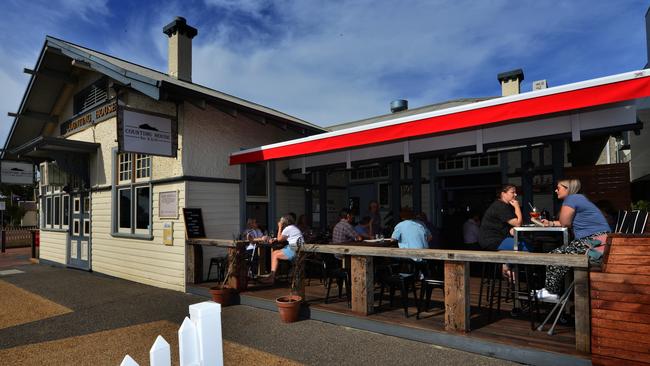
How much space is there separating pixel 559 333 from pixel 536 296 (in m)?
0.44

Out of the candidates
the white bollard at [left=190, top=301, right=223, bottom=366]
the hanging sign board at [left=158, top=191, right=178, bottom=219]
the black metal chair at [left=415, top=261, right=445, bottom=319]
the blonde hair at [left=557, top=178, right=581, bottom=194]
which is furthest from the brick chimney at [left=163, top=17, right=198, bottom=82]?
the white bollard at [left=190, top=301, right=223, bottom=366]

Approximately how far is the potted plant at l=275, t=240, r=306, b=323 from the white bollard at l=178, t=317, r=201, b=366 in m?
3.90

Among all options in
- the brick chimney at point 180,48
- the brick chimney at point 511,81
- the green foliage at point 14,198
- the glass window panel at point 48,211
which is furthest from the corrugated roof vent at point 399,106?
the green foliage at point 14,198

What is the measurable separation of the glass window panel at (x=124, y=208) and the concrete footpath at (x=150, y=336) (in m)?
1.93

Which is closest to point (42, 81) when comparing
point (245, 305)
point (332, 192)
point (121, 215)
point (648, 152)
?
point (121, 215)

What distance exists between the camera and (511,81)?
1267 centimetres

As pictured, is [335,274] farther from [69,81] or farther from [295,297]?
[69,81]

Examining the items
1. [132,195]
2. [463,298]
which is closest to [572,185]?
[463,298]

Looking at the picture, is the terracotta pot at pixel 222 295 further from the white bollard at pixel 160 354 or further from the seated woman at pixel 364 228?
the white bollard at pixel 160 354

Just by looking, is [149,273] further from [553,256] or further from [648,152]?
[648,152]

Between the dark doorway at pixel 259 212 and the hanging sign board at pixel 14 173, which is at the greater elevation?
the hanging sign board at pixel 14 173

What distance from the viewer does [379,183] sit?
11773 mm

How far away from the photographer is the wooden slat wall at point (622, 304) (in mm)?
3252

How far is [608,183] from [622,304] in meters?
5.64
